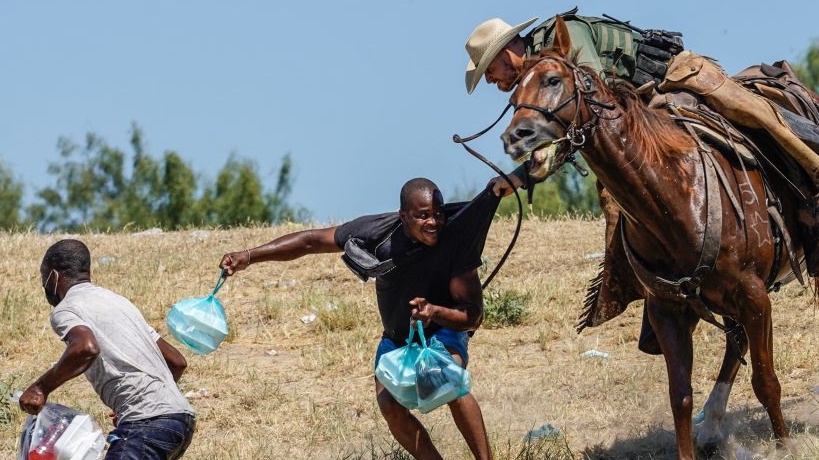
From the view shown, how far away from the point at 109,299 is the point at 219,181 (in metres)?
28.1

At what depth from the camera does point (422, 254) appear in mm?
7086

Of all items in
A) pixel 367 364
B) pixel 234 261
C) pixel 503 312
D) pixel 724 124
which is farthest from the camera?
pixel 503 312

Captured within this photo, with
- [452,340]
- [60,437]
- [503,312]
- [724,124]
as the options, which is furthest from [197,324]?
[503,312]

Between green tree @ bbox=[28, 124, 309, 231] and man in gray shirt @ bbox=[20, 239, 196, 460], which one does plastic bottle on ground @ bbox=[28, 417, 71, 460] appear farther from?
green tree @ bbox=[28, 124, 309, 231]

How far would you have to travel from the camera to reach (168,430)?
21.3 ft

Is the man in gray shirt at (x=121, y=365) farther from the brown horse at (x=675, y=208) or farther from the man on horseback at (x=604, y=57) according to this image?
the man on horseback at (x=604, y=57)

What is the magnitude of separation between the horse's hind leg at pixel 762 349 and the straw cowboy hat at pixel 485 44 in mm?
1812

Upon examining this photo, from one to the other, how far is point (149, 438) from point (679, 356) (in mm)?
2781

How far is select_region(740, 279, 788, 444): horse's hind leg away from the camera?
721cm

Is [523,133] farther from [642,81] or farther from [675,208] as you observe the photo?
[642,81]

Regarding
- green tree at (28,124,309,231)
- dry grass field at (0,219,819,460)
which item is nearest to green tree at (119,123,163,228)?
green tree at (28,124,309,231)

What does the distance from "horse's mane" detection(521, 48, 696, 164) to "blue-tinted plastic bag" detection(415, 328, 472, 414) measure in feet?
4.74

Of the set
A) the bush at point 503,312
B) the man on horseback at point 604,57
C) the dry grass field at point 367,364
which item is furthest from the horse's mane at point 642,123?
the bush at point 503,312

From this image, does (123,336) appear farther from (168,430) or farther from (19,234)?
(19,234)
